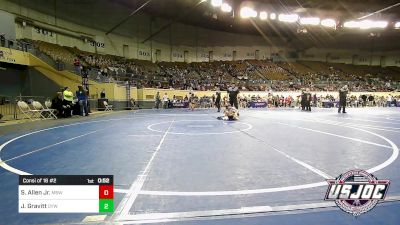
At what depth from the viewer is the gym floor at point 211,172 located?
9.36 feet

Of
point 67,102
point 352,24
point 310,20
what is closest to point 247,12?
point 310,20

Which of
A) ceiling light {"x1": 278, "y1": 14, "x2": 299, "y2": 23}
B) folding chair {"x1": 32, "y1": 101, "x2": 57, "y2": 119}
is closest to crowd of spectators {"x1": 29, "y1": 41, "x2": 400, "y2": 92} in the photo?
folding chair {"x1": 32, "y1": 101, "x2": 57, "y2": 119}

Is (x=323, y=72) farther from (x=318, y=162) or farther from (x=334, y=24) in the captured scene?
(x=318, y=162)

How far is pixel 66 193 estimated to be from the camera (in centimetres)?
254

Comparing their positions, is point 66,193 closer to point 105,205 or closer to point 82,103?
point 105,205

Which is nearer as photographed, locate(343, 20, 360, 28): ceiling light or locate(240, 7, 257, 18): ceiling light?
locate(240, 7, 257, 18): ceiling light

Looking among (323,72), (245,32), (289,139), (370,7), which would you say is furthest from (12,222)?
(323,72)

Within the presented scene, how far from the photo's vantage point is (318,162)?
4.99 metres

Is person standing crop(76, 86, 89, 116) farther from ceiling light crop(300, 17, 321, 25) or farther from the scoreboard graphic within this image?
ceiling light crop(300, 17, 321, 25)

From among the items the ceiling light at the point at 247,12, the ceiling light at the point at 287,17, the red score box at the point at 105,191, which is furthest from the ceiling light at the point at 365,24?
the red score box at the point at 105,191

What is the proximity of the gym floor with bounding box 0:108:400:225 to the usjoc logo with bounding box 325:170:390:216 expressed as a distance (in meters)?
0.12

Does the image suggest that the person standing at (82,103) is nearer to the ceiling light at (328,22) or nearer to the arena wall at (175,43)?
the arena wall at (175,43)

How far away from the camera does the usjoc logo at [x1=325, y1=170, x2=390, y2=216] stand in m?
2.65

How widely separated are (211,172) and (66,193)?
235 cm
